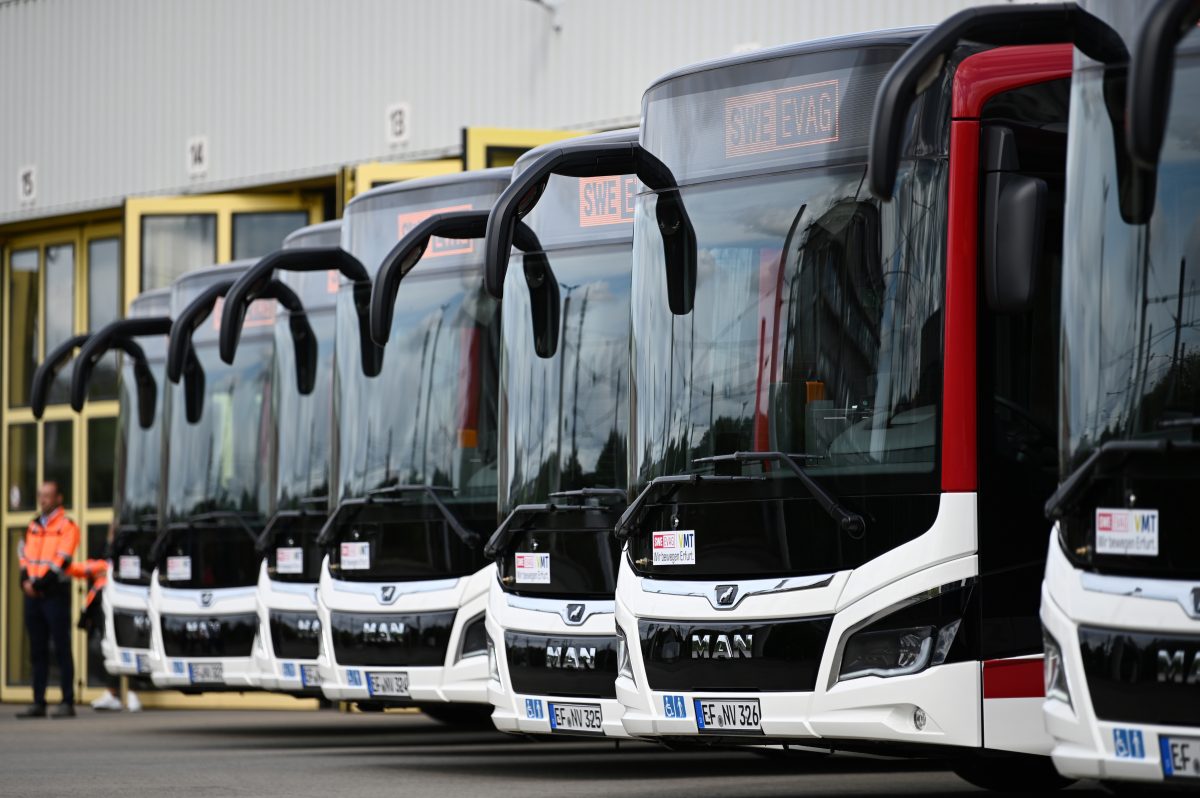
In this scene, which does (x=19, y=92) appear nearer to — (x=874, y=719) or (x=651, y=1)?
(x=651, y=1)

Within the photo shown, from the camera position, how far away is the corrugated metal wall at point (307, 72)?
18.9 meters

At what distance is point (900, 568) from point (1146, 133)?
265 centimetres

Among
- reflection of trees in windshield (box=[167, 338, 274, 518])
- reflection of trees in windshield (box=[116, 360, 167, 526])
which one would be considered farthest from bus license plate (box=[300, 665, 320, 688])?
reflection of trees in windshield (box=[116, 360, 167, 526])

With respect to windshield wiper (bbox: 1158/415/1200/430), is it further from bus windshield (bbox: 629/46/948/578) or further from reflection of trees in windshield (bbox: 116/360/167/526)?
reflection of trees in windshield (bbox: 116/360/167/526)

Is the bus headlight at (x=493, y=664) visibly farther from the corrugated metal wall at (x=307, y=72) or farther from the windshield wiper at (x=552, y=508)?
the corrugated metal wall at (x=307, y=72)

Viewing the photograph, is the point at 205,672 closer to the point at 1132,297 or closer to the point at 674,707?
the point at 674,707

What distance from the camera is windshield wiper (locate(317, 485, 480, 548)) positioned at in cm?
1178

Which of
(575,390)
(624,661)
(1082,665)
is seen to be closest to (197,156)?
(575,390)

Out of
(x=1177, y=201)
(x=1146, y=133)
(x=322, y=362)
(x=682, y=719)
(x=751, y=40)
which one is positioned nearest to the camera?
(x=1146, y=133)

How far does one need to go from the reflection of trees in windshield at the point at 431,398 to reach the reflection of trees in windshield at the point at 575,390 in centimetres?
110

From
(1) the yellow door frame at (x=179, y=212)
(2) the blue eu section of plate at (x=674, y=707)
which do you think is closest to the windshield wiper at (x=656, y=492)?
(2) the blue eu section of plate at (x=674, y=707)

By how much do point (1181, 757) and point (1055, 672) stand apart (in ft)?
1.94

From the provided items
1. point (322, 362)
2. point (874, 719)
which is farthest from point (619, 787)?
point (322, 362)

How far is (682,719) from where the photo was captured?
8.52 metres
